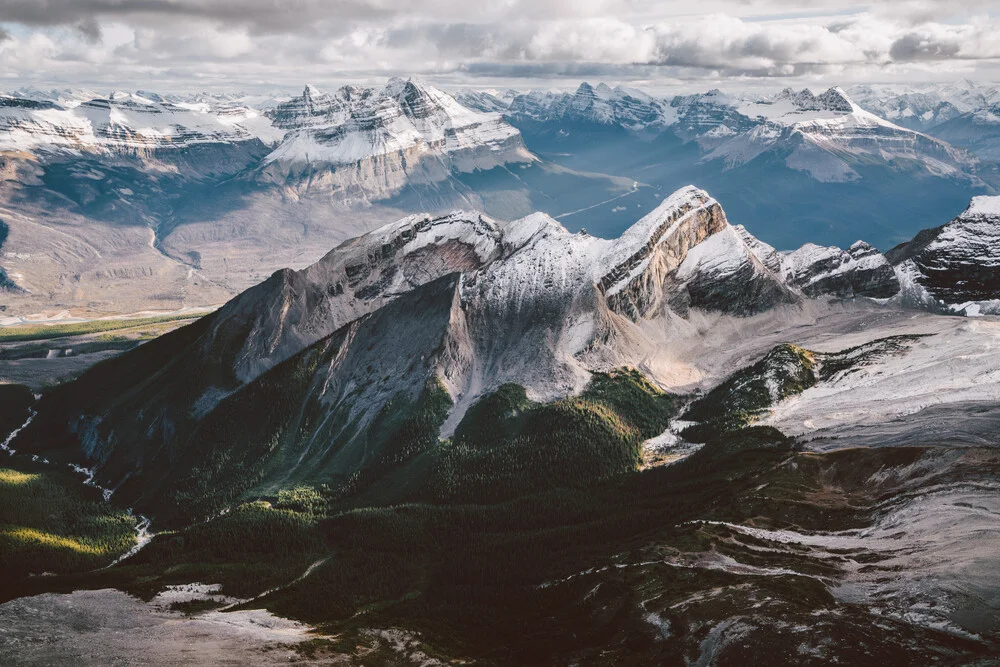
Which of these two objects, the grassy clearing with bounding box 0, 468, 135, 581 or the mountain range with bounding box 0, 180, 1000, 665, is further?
the grassy clearing with bounding box 0, 468, 135, 581

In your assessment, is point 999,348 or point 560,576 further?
point 999,348

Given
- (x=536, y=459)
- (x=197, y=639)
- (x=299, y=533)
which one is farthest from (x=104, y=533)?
(x=536, y=459)

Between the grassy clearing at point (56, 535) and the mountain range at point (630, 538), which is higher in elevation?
the mountain range at point (630, 538)

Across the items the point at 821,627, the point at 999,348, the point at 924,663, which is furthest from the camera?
the point at 999,348

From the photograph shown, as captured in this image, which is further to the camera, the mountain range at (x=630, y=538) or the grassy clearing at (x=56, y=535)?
the grassy clearing at (x=56, y=535)

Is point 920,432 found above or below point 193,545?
above

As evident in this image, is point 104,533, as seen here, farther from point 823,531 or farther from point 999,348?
point 999,348

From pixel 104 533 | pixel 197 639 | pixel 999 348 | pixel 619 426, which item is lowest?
pixel 104 533

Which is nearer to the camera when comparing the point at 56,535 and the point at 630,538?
the point at 630,538

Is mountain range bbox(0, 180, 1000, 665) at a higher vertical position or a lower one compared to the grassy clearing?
higher

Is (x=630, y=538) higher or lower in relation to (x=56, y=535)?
higher

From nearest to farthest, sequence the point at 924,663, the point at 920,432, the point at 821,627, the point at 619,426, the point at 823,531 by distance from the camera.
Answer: the point at 924,663, the point at 821,627, the point at 823,531, the point at 920,432, the point at 619,426
